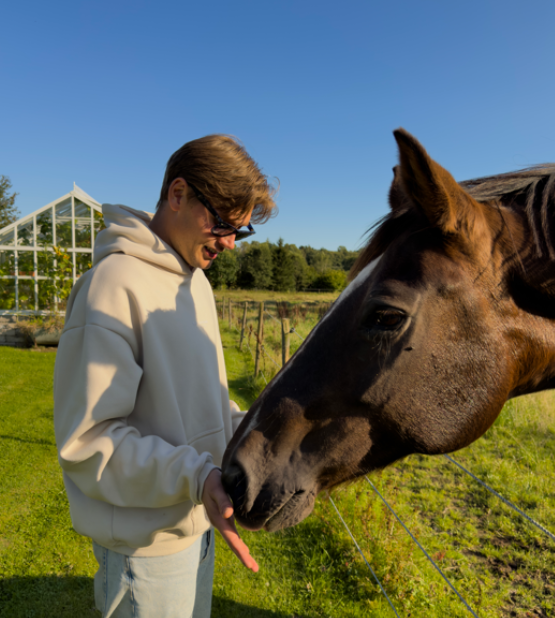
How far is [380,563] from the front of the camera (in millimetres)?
3006

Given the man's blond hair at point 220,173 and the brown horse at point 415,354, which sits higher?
the man's blond hair at point 220,173

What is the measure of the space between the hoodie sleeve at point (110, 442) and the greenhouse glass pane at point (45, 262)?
13053 millimetres

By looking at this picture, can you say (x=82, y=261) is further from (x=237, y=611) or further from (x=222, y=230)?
(x=222, y=230)

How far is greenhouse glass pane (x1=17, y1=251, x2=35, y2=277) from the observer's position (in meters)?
12.7

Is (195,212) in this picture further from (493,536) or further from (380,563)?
(493,536)

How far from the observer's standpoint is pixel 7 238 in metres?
13.0

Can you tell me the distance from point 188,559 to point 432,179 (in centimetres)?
167

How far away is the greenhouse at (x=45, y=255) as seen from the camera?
41.1 ft

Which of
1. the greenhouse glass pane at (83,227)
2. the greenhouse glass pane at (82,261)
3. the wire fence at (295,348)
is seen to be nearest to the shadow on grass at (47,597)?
the wire fence at (295,348)

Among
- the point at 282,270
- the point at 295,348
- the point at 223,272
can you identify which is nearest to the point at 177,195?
the point at 295,348

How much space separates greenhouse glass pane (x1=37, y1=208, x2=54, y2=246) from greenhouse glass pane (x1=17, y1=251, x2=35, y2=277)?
56cm

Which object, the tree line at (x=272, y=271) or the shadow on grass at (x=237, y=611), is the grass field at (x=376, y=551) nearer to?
the shadow on grass at (x=237, y=611)

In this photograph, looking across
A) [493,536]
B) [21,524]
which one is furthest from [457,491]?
[21,524]

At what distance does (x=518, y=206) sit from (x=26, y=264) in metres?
14.5
